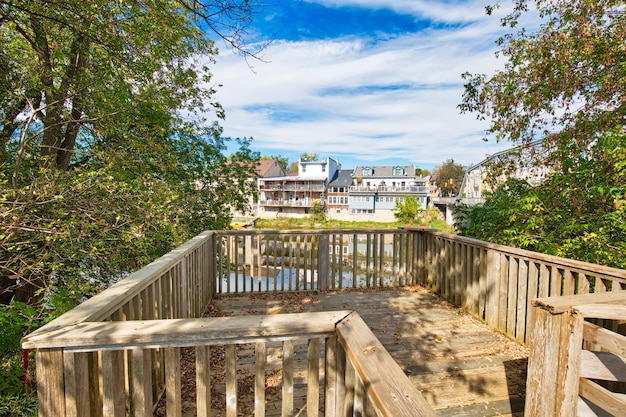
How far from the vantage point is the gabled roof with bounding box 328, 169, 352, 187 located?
3722 centimetres

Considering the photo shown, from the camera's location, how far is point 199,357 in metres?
1.23

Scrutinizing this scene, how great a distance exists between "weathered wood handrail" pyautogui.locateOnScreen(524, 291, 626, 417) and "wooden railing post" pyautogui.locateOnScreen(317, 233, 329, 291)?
10.1ft

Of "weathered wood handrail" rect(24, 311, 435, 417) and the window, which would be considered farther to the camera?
the window

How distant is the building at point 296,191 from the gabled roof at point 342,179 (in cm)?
80

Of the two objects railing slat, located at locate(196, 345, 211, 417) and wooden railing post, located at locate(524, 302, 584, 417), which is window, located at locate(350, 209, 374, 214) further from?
railing slat, located at locate(196, 345, 211, 417)

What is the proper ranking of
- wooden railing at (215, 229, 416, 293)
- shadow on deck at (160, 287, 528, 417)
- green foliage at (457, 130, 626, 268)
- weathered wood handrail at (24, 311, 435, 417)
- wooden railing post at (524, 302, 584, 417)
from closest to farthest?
weathered wood handrail at (24, 311, 435, 417) → wooden railing post at (524, 302, 584, 417) → shadow on deck at (160, 287, 528, 417) → green foliage at (457, 130, 626, 268) → wooden railing at (215, 229, 416, 293)

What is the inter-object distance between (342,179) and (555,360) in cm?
3713

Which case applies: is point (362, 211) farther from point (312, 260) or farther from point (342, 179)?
point (312, 260)

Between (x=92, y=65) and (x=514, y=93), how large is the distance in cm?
703

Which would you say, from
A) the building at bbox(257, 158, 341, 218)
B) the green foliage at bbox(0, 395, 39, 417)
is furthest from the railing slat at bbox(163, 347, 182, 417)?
the building at bbox(257, 158, 341, 218)

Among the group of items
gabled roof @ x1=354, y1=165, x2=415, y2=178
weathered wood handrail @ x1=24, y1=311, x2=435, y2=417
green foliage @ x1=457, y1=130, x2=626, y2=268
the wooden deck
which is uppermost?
gabled roof @ x1=354, y1=165, x2=415, y2=178

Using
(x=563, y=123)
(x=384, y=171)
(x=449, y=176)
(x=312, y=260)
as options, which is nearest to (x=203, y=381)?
(x=312, y=260)

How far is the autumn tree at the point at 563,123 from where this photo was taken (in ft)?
11.3

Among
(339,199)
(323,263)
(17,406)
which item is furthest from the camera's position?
(339,199)
